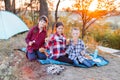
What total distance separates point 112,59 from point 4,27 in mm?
3658

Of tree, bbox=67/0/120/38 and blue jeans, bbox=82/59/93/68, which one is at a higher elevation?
tree, bbox=67/0/120/38

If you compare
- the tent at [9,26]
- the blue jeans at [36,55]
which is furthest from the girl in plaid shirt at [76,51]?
the tent at [9,26]

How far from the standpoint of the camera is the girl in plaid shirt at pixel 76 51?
5480 mm

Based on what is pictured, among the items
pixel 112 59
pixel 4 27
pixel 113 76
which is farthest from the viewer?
pixel 4 27

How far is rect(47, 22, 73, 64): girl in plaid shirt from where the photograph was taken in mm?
5465

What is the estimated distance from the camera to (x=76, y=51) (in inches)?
218

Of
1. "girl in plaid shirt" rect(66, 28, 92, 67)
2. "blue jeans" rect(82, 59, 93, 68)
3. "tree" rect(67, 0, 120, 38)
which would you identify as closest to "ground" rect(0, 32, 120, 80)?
"blue jeans" rect(82, 59, 93, 68)

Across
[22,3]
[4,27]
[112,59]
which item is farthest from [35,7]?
[112,59]

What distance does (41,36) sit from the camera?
5723 mm

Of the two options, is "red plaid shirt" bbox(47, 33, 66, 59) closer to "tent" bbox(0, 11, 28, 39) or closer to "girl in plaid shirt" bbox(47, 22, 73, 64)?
"girl in plaid shirt" bbox(47, 22, 73, 64)

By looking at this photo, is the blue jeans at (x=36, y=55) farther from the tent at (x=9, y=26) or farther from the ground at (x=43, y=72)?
the tent at (x=9, y=26)

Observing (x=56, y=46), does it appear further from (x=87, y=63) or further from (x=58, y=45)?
(x=87, y=63)

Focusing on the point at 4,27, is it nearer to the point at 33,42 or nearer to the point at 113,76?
the point at 33,42

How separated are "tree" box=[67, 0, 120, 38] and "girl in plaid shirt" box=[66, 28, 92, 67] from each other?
34.4 feet
